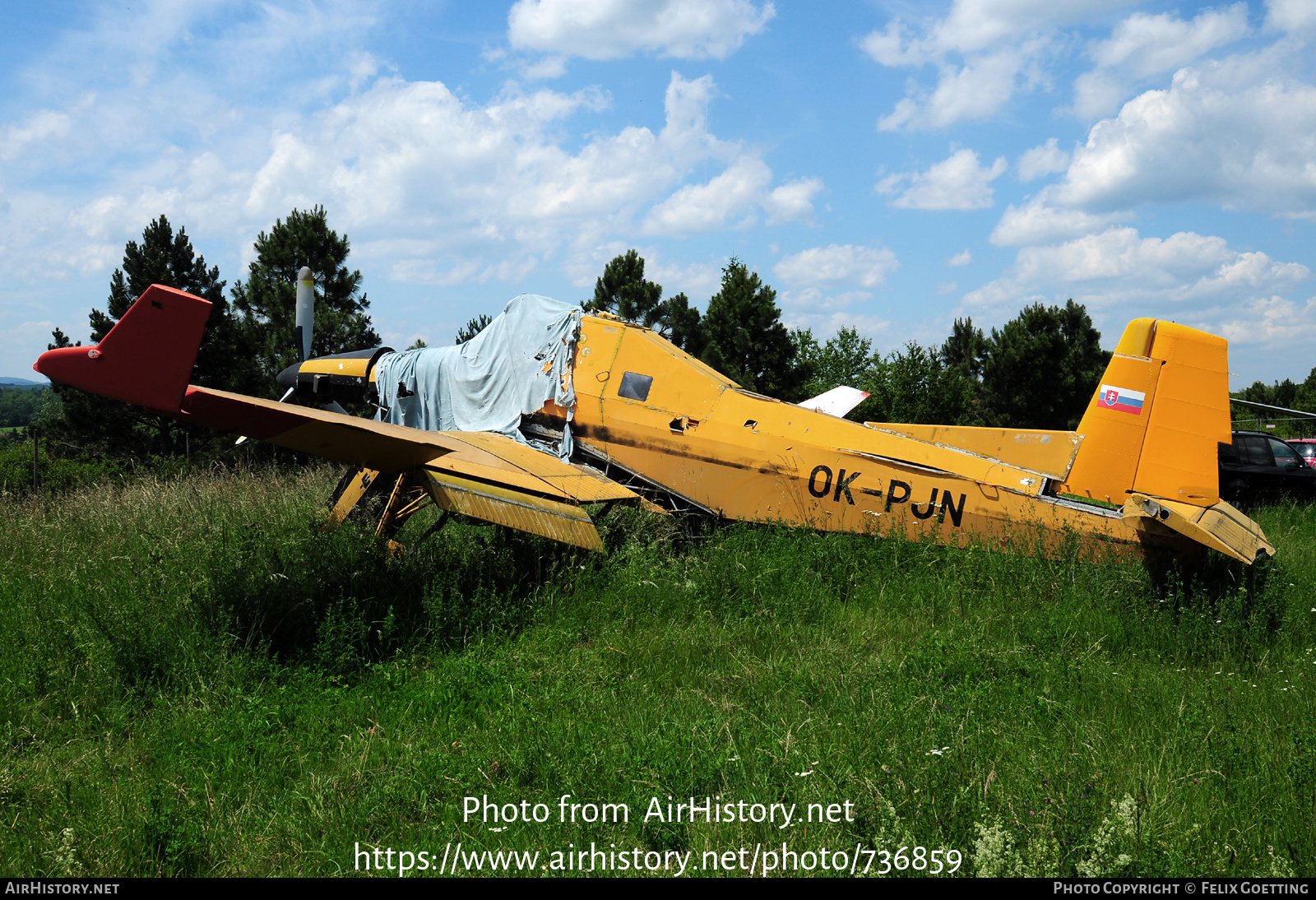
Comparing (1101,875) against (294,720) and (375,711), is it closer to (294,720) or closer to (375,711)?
(375,711)

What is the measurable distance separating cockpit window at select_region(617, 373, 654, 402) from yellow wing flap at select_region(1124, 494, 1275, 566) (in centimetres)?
397

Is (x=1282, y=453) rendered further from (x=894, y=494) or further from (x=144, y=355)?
(x=144, y=355)

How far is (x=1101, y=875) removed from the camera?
2.31m

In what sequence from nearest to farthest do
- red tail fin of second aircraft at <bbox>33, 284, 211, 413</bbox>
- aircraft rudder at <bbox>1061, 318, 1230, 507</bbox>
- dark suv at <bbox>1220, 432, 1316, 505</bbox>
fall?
red tail fin of second aircraft at <bbox>33, 284, 211, 413</bbox> → aircraft rudder at <bbox>1061, 318, 1230, 507</bbox> → dark suv at <bbox>1220, 432, 1316, 505</bbox>

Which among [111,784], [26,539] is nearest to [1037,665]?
[111,784]

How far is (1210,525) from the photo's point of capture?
480cm

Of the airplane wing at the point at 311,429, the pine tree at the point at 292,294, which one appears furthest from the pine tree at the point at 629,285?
the airplane wing at the point at 311,429

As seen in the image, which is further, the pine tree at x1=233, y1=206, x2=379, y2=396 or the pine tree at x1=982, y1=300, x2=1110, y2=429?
the pine tree at x1=982, y1=300, x2=1110, y2=429

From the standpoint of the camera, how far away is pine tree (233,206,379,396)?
72.1ft

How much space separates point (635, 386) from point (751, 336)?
58.0 feet

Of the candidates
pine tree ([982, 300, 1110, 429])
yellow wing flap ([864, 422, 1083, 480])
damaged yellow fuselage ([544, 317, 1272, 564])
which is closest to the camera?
damaged yellow fuselage ([544, 317, 1272, 564])

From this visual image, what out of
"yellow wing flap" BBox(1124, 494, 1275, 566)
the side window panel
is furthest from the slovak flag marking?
the side window panel

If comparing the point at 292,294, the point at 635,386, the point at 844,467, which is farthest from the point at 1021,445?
the point at 292,294

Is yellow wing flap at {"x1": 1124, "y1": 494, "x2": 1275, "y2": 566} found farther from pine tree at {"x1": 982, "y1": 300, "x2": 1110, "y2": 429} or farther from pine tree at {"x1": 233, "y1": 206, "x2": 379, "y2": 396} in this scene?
pine tree at {"x1": 982, "y1": 300, "x2": 1110, "y2": 429}
